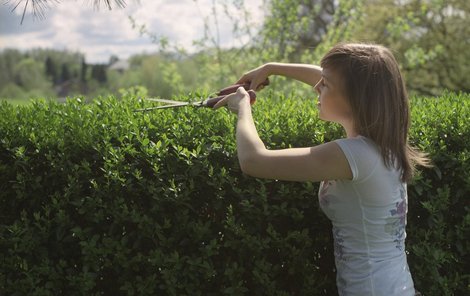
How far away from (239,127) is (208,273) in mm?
873

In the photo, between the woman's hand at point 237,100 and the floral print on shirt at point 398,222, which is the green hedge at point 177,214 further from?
the floral print on shirt at point 398,222

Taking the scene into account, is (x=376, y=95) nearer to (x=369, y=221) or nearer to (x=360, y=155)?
(x=360, y=155)

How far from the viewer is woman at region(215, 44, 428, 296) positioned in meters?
2.04

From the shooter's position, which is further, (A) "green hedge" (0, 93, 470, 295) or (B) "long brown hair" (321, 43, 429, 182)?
(A) "green hedge" (0, 93, 470, 295)

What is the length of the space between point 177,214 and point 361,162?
1.01m

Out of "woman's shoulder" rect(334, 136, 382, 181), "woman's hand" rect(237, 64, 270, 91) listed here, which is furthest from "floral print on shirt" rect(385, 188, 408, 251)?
"woman's hand" rect(237, 64, 270, 91)

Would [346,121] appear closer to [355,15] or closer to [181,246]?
[181,246]

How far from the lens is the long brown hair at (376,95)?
6.86 feet

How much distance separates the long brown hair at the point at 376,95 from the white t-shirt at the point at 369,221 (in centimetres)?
4

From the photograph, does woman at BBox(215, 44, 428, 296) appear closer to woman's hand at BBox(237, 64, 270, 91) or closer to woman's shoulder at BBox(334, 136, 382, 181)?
woman's shoulder at BBox(334, 136, 382, 181)

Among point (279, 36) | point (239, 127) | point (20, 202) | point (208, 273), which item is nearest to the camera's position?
point (239, 127)

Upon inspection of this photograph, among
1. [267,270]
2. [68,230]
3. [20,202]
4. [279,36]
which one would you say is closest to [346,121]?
[267,270]

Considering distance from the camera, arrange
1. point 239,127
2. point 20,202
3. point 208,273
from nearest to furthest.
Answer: point 239,127 < point 208,273 < point 20,202

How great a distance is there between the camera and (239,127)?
2.15 meters
